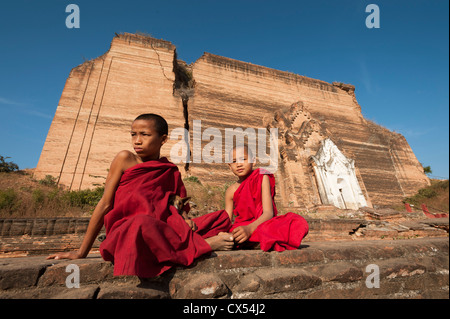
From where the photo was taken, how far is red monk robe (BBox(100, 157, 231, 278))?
3.93 feet

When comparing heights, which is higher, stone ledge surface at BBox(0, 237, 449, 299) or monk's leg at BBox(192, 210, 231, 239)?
monk's leg at BBox(192, 210, 231, 239)

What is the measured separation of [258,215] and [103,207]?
1419mm

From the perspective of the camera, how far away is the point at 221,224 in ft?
6.96

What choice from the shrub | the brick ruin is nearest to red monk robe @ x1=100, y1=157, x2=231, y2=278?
the shrub

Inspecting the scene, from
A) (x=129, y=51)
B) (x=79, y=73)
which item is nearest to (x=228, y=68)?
(x=129, y=51)

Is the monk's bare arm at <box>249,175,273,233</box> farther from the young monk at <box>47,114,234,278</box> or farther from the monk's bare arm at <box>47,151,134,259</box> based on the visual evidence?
the monk's bare arm at <box>47,151,134,259</box>

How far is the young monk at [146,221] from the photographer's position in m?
1.23

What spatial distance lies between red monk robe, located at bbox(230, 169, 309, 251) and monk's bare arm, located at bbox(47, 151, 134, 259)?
1.22 meters

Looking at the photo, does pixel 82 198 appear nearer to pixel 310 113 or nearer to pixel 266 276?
pixel 266 276

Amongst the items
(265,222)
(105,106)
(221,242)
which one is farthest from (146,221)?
(105,106)

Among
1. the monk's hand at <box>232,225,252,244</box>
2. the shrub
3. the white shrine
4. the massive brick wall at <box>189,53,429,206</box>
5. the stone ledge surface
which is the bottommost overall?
the stone ledge surface

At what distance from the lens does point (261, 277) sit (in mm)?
1430

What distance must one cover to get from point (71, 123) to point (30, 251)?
735 cm
